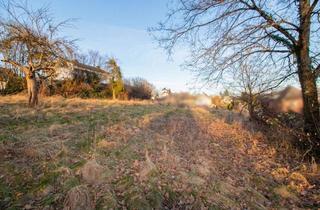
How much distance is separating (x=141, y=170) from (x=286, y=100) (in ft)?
15.2

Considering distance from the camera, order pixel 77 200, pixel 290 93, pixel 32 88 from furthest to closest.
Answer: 1. pixel 32 88
2. pixel 290 93
3. pixel 77 200

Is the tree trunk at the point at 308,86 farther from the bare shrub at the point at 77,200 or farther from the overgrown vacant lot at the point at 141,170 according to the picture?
the bare shrub at the point at 77,200

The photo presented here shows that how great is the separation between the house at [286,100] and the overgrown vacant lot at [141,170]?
3.99ft

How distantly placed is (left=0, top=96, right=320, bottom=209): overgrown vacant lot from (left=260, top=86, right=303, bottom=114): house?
1.22 meters

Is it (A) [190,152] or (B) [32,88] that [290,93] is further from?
(B) [32,88]

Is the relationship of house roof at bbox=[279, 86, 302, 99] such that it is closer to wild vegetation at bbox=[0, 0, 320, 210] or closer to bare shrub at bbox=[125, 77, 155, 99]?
wild vegetation at bbox=[0, 0, 320, 210]

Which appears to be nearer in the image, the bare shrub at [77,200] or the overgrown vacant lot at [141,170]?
the bare shrub at [77,200]

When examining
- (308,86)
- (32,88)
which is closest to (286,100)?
(308,86)

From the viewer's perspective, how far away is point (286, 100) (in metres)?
5.98

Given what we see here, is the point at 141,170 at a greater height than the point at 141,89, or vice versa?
the point at 141,89

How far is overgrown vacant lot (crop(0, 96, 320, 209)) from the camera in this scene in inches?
134

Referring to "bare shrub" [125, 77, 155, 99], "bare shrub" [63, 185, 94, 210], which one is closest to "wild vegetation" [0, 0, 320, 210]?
"bare shrub" [63, 185, 94, 210]

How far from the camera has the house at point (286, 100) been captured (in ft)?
18.6

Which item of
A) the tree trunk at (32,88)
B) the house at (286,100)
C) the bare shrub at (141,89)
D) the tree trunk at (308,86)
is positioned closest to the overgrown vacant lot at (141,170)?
the tree trunk at (308,86)
